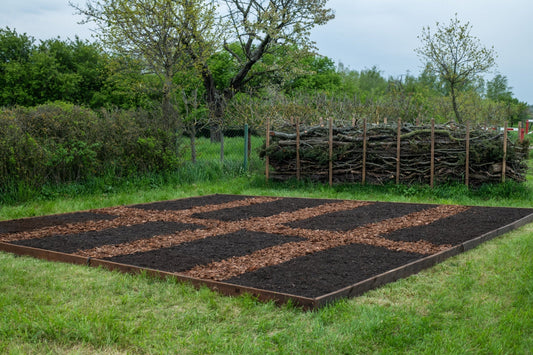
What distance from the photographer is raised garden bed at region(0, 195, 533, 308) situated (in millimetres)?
5133

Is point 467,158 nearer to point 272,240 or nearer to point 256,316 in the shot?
point 272,240

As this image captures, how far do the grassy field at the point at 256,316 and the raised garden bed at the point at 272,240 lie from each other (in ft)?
0.62

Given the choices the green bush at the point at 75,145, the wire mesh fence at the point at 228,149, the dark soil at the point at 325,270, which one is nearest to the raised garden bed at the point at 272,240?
the dark soil at the point at 325,270

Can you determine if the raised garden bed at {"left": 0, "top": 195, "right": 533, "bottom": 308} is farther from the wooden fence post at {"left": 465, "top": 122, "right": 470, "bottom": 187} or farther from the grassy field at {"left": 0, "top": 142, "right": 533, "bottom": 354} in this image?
the wooden fence post at {"left": 465, "top": 122, "right": 470, "bottom": 187}

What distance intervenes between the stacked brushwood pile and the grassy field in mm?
5865

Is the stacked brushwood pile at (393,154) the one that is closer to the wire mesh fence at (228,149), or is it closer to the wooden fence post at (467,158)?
the wooden fence post at (467,158)

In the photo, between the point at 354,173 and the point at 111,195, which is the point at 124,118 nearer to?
the point at 111,195

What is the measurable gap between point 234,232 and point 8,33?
106ft

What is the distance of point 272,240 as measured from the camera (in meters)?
7.01

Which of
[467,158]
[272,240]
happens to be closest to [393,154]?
[467,158]

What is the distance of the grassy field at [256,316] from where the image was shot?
146 inches

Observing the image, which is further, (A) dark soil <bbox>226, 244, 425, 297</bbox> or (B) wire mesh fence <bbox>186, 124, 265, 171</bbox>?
(B) wire mesh fence <bbox>186, 124, 265, 171</bbox>

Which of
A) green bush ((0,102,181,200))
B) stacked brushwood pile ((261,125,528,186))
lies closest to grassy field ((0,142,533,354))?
green bush ((0,102,181,200))

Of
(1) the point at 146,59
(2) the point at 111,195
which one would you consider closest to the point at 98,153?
(2) the point at 111,195
